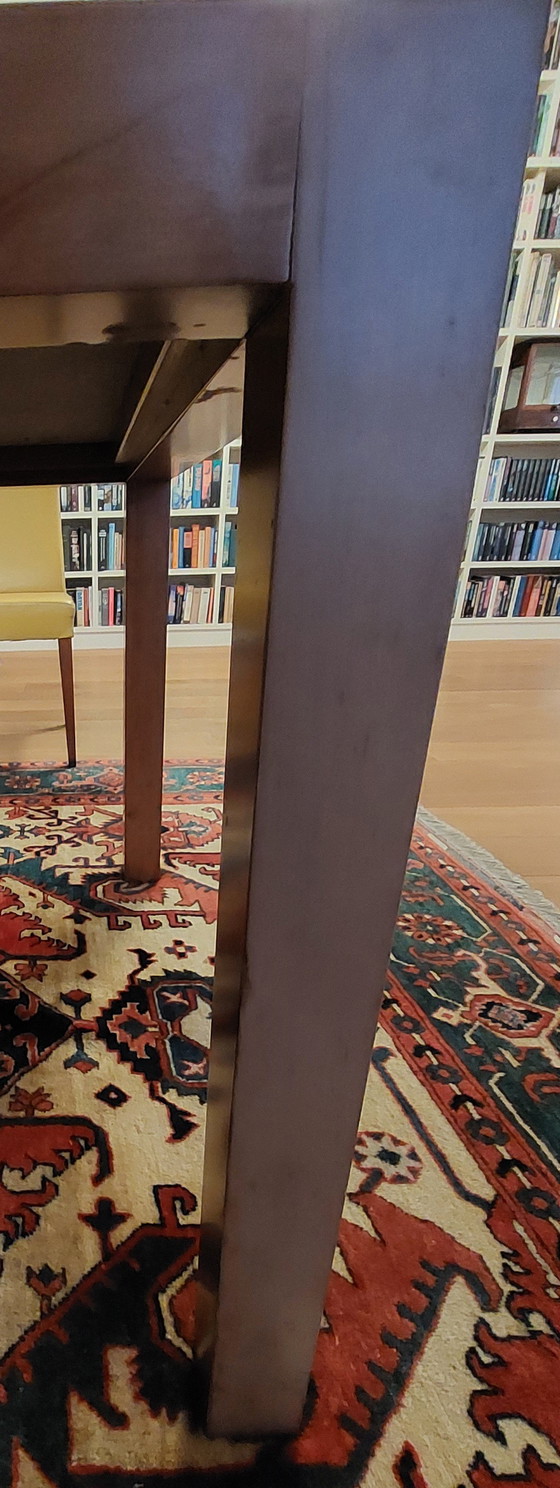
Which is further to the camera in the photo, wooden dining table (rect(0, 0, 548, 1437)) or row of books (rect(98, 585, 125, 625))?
row of books (rect(98, 585, 125, 625))

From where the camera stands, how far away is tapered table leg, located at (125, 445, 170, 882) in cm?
111

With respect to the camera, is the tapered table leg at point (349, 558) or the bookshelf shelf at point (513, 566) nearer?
the tapered table leg at point (349, 558)

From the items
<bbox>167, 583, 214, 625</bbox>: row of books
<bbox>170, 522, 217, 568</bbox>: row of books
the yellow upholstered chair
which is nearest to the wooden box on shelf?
<bbox>170, 522, 217, 568</bbox>: row of books

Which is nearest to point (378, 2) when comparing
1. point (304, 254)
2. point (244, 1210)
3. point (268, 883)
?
point (304, 254)

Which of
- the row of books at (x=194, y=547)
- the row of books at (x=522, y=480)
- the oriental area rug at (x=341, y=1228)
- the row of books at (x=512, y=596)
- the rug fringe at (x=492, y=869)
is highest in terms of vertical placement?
the row of books at (x=522, y=480)

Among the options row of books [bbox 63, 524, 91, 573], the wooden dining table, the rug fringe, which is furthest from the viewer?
row of books [bbox 63, 524, 91, 573]

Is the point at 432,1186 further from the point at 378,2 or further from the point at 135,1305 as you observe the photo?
the point at 378,2

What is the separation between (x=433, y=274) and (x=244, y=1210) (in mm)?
440

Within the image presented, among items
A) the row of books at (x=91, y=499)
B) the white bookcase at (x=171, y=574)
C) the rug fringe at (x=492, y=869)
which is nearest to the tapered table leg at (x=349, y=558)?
the rug fringe at (x=492, y=869)

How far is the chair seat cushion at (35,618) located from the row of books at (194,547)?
181cm

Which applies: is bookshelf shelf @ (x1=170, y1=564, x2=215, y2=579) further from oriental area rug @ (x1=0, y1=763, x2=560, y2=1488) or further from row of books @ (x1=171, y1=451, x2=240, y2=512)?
oriental area rug @ (x1=0, y1=763, x2=560, y2=1488)

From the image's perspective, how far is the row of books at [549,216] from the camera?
10.7 feet

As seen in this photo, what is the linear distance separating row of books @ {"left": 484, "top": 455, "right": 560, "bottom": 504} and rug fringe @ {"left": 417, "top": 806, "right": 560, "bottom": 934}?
2.45 metres

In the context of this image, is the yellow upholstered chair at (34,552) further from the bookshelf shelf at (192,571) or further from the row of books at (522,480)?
the row of books at (522,480)
